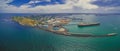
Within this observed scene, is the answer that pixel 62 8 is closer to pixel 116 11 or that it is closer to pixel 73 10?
pixel 73 10

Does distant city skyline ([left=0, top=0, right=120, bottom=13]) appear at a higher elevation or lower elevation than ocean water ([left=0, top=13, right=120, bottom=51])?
higher

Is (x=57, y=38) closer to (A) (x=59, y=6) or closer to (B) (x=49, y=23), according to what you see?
(B) (x=49, y=23)

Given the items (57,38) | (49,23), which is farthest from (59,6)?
(57,38)

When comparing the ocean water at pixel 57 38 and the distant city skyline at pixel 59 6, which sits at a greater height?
the distant city skyline at pixel 59 6

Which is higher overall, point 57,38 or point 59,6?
point 59,6

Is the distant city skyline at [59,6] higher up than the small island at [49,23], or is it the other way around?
the distant city skyline at [59,6]
